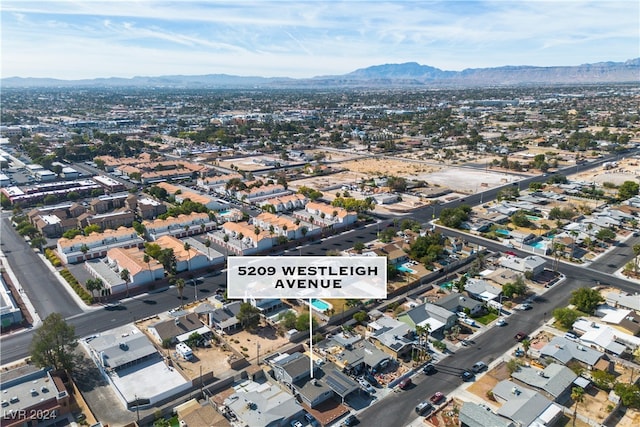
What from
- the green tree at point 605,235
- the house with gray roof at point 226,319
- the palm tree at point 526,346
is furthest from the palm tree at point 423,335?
the green tree at point 605,235

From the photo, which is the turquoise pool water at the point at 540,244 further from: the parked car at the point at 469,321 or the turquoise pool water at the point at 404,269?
the parked car at the point at 469,321

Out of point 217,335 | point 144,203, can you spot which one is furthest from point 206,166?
point 217,335

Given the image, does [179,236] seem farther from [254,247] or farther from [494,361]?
[494,361]

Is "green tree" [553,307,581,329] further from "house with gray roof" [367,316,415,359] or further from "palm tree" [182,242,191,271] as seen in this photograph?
"palm tree" [182,242,191,271]

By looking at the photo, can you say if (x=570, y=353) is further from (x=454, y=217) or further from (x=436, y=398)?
(x=454, y=217)

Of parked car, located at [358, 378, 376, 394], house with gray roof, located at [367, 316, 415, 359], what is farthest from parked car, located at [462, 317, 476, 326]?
parked car, located at [358, 378, 376, 394]

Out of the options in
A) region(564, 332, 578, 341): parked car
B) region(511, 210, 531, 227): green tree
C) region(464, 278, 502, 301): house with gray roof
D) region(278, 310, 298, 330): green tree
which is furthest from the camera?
region(511, 210, 531, 227): green tree
